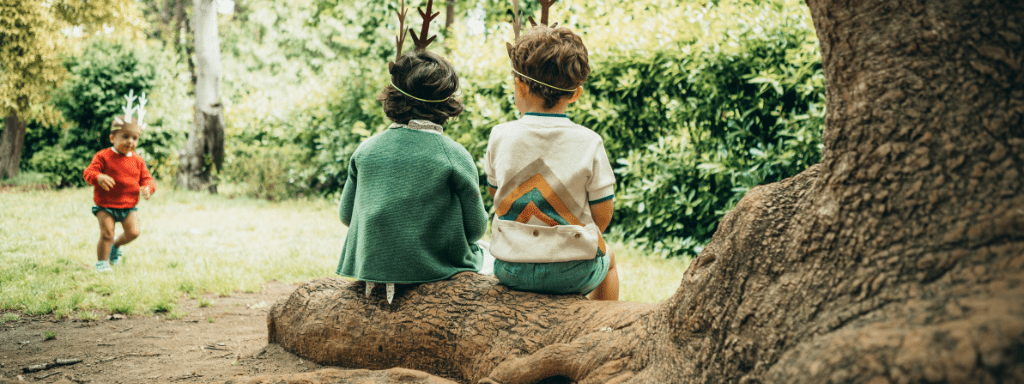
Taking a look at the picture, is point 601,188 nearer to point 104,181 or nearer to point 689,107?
point 689,107

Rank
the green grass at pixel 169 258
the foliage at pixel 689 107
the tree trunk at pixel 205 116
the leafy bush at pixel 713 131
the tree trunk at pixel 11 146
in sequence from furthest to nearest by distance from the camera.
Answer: the tree trunk at pixel 11 146 → the tree trunk at pixel 205 116 → the foliage at pixel 689 107 → the leafy bush at pixel 713 131 → the green grass at pixel 169 258

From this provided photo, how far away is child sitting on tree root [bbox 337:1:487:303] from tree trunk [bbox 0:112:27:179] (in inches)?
585

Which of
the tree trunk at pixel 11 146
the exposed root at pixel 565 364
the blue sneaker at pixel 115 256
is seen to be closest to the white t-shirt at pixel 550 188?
the exposed root at pixel 565 364

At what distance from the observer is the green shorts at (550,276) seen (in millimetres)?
2740

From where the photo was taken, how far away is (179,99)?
1439cm

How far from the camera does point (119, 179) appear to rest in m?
5.88

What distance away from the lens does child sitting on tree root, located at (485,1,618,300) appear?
2.67m

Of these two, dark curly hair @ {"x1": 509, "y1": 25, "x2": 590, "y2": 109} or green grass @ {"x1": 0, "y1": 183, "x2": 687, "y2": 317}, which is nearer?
dark curly hair @ {"x1": 509, "y1": 25, "x2": 590, "y2": 109}

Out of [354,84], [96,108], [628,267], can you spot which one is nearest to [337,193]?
[354,84]

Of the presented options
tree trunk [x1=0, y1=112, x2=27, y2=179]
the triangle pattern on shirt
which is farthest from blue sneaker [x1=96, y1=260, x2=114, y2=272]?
tree trunk [x1=0, y1=112, x2=27, y2=179]

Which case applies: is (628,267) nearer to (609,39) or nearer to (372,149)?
(609,39)

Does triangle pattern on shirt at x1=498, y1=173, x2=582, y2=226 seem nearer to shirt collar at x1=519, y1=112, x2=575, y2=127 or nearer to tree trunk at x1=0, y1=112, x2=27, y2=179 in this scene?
shirt collar at x1=519, y1=112, x2=575, y2=127

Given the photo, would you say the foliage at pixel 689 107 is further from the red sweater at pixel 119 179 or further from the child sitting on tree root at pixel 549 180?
the red sweater at pixel 119 179

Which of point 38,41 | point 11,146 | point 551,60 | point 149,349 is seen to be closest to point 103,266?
point 149,349
